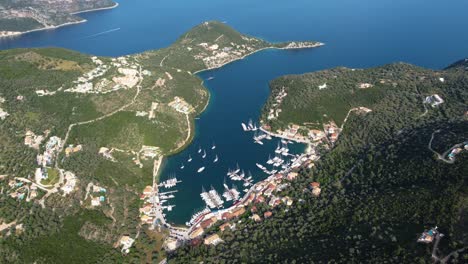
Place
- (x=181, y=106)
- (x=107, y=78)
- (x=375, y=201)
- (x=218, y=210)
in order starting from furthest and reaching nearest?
1. (x=181, y=106)
2. (x=107, y=78)
3. (x=218, y=210)
4. (x=375, y=201)

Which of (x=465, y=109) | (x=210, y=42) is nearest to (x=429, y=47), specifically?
(x=465, y=109)

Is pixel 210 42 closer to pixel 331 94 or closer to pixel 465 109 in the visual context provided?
pixel 331 94

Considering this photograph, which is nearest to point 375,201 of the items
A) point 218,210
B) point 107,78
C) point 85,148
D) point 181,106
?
point 218,210

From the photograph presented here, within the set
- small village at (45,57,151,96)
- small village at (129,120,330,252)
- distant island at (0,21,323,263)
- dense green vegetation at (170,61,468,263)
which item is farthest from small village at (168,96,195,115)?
dense green vegetation at (170,61,468,263)

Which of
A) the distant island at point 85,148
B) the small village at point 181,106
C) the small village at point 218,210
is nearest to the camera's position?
the distant island at point 85,148

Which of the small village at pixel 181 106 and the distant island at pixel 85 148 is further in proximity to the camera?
the small village at pixel 181 106

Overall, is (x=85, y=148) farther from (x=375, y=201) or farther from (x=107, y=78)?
(x=375, y=201)

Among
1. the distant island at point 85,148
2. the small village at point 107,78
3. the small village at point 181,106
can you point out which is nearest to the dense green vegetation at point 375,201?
the distant island at point 85,148

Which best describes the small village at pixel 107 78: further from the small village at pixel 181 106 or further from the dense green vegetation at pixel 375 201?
the dense green vegetation at pixel 375 201
